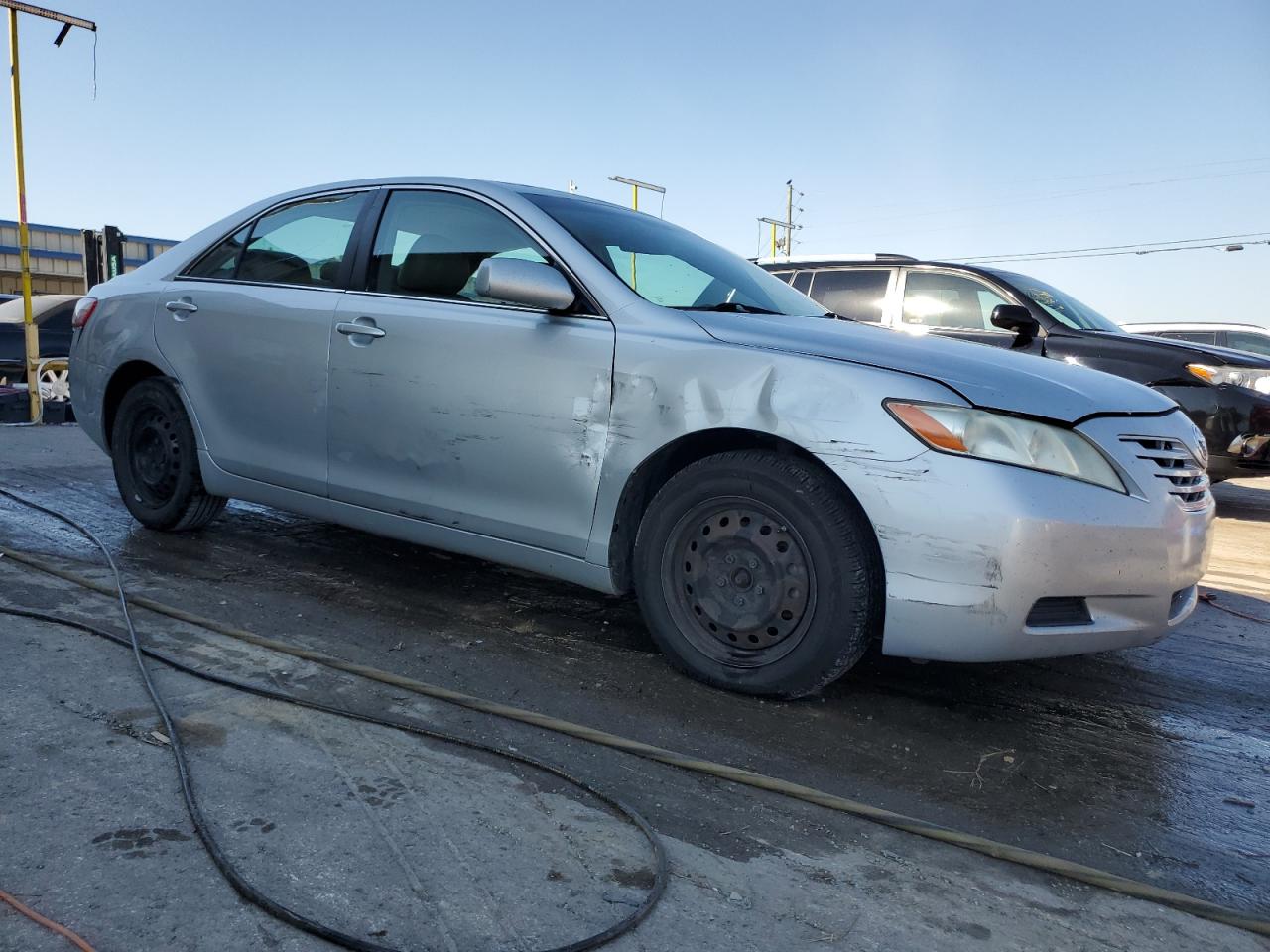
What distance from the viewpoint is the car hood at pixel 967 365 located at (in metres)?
2.73

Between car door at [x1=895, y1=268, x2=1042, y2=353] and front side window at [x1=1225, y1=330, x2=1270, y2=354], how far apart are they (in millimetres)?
9458

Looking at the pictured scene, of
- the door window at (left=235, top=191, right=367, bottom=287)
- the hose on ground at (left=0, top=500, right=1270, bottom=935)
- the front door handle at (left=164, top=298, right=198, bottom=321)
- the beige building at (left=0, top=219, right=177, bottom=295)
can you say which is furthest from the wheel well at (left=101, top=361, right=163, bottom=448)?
the beige building at (left=0, top=219, right=177, bottom=295)

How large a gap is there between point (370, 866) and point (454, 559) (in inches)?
107

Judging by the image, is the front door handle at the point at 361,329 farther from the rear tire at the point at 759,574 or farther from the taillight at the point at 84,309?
the taillight at the point at 84,309

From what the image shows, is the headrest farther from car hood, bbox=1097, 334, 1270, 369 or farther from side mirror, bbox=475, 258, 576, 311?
car hood, bbox=1097, 334, 1270, 369

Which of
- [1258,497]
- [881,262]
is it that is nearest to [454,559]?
[881,262]

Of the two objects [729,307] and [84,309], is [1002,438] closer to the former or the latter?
[729,307]

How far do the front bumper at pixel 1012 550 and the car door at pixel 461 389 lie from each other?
35.8 inches

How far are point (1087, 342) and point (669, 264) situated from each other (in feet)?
14.8

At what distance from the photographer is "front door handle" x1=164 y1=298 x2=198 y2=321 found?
4418 millimetres

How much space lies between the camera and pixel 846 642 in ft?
9.12

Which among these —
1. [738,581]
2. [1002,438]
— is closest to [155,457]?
[738,581]

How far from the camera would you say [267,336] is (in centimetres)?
410

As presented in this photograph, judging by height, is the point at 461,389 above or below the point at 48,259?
below
